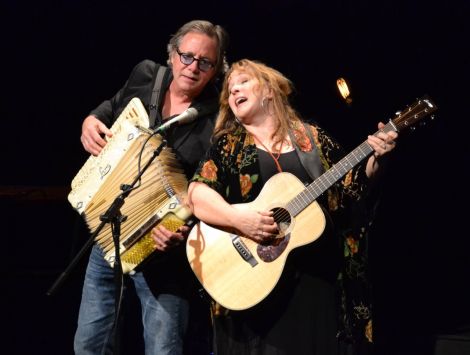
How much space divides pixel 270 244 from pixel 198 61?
984 mm

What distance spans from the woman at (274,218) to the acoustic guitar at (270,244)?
4 centimetres

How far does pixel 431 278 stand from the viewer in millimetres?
4375

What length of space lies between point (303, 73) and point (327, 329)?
81.8 inches

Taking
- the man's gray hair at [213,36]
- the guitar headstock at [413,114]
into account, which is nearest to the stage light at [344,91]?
the guitar headstock at [413,114]

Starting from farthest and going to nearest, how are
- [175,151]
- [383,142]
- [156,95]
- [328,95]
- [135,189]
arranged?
[328,95]
[156,95]
[175,151]
[135,189]
[383,142]

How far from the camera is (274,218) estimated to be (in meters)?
2.91

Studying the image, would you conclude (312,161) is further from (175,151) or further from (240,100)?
(175,151)

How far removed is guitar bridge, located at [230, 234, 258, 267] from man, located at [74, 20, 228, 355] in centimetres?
25

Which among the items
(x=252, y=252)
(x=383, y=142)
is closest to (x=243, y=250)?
(x=252, y=252)

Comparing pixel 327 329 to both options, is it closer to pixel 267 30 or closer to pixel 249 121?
pixel 249 121

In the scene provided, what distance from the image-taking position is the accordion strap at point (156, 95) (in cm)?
335

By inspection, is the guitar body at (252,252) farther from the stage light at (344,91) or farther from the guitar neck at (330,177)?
the stage light at (344,91)

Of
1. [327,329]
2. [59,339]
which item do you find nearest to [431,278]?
[327,329]

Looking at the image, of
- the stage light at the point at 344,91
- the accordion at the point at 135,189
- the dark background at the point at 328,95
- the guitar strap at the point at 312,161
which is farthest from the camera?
the dark background at the point at 328,95
